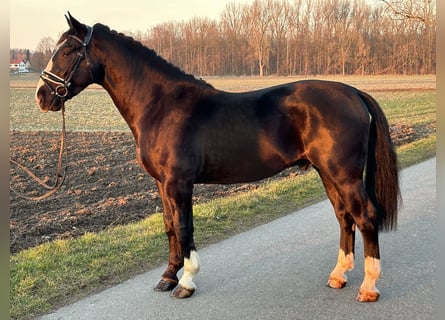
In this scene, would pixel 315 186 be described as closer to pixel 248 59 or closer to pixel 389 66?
pixel 389 66

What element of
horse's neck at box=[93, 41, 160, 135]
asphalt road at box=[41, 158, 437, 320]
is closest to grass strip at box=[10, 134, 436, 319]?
asphalt road at box=[41, 158, 437, 320]

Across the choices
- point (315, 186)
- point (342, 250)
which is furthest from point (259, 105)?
point (315, 186)

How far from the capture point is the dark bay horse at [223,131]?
3.90 metres

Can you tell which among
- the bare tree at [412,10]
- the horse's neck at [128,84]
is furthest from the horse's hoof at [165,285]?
the bare tree at [412,10]

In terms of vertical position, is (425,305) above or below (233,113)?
below

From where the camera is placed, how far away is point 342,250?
4270 millimetres

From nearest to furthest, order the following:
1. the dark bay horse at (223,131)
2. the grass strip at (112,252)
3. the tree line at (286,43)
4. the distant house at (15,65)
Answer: the distant house at (15,65) → the dark bay horse at (223,131) → the grass strip at (112,252) → the tree line at (286,43)

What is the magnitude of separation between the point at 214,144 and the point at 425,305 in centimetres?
218

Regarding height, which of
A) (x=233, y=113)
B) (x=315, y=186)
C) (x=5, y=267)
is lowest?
(x=315, y=186)

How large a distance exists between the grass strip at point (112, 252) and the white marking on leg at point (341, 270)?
1652 millimetres

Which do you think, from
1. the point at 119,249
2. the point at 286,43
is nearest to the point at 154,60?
the point at 119,249

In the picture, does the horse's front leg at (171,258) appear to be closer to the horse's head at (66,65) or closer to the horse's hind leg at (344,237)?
the horse's head at (66,65)

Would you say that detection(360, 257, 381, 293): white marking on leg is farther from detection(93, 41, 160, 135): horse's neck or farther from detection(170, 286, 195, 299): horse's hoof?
detection(93, 41, 160, 135): horse's neck

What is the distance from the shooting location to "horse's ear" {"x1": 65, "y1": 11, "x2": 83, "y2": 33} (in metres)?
3.83
